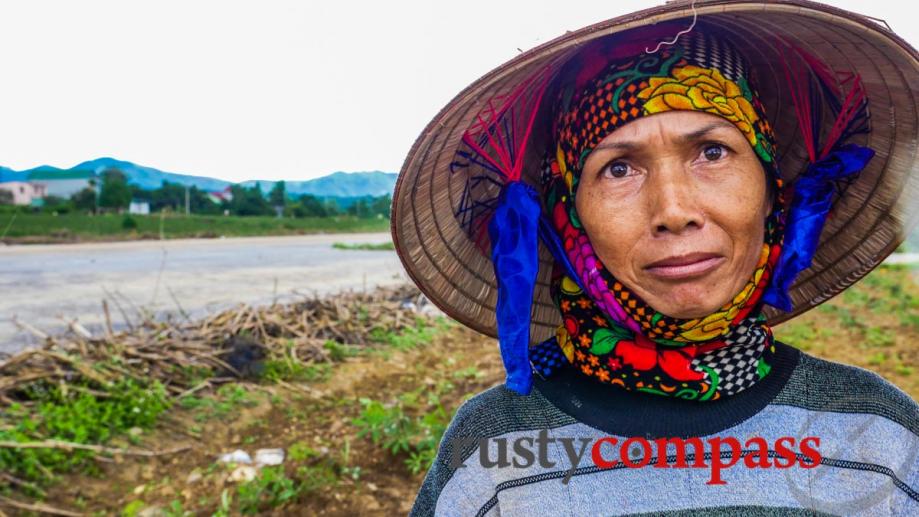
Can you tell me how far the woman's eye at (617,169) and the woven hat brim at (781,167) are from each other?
255 millimetres

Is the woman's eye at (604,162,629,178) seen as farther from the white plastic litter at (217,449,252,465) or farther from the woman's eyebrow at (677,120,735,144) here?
the white plastic litter at (217,449,252,465)

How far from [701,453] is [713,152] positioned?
1.90ft

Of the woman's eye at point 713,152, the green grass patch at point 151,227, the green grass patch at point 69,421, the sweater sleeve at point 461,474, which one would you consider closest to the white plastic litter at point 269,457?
the green grass patch at point 69,421

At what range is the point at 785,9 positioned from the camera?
3.46 feet

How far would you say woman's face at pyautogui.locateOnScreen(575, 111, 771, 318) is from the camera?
1.13 m

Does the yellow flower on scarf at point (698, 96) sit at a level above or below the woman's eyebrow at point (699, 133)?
above

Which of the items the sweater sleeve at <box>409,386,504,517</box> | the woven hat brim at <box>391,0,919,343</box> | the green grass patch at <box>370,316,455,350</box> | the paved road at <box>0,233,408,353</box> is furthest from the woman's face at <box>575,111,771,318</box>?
the green grass patch at <box>370,316,455,350</box>

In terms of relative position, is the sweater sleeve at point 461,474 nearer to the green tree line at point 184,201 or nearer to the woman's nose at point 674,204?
the woman's nose at point 674,204

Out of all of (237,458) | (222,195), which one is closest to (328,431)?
(237,458)

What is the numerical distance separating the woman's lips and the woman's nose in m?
0.05

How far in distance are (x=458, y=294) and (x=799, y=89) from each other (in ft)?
3.29

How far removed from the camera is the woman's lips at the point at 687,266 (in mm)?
1125

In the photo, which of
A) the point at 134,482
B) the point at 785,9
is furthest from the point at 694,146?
the point at 134,482

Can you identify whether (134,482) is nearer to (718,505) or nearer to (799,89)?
(718,505)
